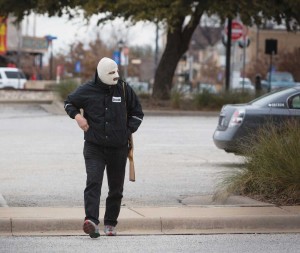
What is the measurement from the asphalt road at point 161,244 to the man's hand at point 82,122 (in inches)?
44.9

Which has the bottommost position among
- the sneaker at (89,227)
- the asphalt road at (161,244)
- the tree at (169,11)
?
the asphalt road at (161,244)

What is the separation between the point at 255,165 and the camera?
11805 millimetres

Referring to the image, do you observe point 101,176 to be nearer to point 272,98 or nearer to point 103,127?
point 103,127

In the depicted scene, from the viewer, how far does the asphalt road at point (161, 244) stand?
348 inches

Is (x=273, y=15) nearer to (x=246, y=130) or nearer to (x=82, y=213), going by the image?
(x=246, y=130)

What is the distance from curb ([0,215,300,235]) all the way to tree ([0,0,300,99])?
20.0m

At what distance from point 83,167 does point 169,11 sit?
607 inches

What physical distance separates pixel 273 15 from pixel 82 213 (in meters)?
22.8

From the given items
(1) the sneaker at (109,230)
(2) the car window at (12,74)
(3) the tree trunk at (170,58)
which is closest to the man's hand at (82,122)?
(1) the sneaker at (109,230)

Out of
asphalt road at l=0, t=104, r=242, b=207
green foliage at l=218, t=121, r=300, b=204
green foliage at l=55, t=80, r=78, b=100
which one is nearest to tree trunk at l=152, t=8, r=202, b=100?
green foliage at l=55, t=80, r=78, b=100

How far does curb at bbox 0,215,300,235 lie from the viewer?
9.88m

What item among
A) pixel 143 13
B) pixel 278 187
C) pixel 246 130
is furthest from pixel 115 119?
pixel 143 13

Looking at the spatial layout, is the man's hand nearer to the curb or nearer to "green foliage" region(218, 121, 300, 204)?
the curb

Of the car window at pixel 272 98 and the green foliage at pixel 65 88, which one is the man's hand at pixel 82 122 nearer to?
the car window at pixel 272 98
